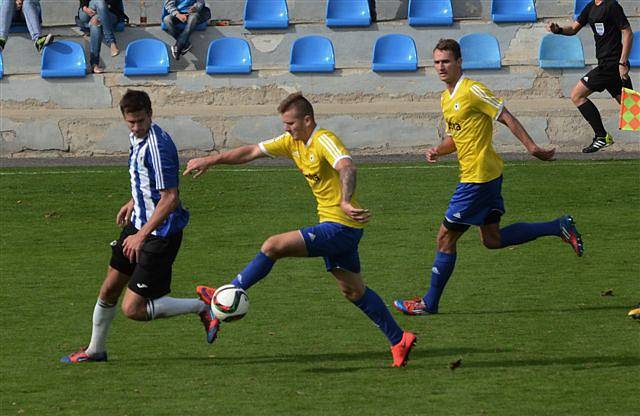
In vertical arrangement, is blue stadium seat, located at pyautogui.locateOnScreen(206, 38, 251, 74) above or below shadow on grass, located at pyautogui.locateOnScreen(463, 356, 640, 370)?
below

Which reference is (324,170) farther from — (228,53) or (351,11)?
(351,11)

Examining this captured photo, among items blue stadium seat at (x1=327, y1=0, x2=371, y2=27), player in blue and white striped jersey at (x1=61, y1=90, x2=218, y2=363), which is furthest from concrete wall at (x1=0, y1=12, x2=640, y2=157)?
player in blue and white striped jersey at (x1=61, y1=90, x2=218, y2=363)

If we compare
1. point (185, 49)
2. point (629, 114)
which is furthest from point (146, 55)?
point (629, 114)

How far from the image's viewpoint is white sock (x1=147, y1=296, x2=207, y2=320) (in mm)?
7473

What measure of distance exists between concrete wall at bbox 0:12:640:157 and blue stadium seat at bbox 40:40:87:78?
224mm

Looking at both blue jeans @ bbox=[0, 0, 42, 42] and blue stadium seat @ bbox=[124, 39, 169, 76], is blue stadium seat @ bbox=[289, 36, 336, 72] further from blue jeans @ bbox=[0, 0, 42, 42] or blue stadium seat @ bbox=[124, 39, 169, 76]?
blue jeans @ bbox=[0, 0, 42, 42]

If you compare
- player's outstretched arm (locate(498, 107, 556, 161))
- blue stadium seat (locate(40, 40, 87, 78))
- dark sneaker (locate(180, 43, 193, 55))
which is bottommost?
dark sneaker (locate(180, 43, 193, 55))

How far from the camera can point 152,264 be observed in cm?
730

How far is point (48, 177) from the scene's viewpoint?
→ 52.7 feet

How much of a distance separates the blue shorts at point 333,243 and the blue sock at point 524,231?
2.29 m

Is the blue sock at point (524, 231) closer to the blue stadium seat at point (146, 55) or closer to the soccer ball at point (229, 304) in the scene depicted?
the soccer ball at point (229, 304)

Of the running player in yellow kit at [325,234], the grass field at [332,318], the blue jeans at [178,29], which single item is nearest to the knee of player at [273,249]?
the running player in yellow kit at [325,234]

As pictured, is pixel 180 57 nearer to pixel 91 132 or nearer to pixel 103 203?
pixel 91 132

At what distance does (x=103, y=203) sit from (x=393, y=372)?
788cm
